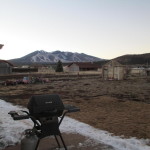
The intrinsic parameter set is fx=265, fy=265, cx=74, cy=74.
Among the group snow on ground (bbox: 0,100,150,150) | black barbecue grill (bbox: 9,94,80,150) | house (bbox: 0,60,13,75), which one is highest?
house (bbox: 0,60,13,75)

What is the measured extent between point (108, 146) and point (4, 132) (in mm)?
2990

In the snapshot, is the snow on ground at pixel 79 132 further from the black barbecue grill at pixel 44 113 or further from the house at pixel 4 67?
the house at pixel 4 67

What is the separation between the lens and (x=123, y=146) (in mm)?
6145

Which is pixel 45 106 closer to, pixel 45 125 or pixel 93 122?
pixel 45 125

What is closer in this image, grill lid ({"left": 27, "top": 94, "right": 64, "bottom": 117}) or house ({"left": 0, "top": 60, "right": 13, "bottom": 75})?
grill lid ({"left": 27, "top": 94, "right": 64, "bottom": 117})

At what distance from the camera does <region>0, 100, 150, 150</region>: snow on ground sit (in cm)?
628

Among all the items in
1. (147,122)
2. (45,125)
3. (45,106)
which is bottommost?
(147,122)

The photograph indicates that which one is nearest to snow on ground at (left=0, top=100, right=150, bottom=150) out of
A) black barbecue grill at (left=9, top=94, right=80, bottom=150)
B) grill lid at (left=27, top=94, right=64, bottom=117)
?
black barbecue grill at (left=9, top=94, right=80, bottom=150)

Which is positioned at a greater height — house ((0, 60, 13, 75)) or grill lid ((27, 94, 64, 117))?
house ((0, 60, 13, 75))

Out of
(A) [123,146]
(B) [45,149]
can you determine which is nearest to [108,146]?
(A) [123,146]

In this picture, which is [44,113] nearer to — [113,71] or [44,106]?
[44,106]

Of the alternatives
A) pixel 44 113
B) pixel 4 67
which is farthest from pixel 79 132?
pixel 4 67

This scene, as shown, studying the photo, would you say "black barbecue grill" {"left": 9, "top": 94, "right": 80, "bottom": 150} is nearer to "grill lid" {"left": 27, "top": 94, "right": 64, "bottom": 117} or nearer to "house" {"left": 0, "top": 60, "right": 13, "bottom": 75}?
"grill lid" {"left": 27, "top": 94, "right": 64, "bottom": 117}

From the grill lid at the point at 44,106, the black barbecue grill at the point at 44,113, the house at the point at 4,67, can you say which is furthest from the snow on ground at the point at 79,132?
the house at the point at 4,67
